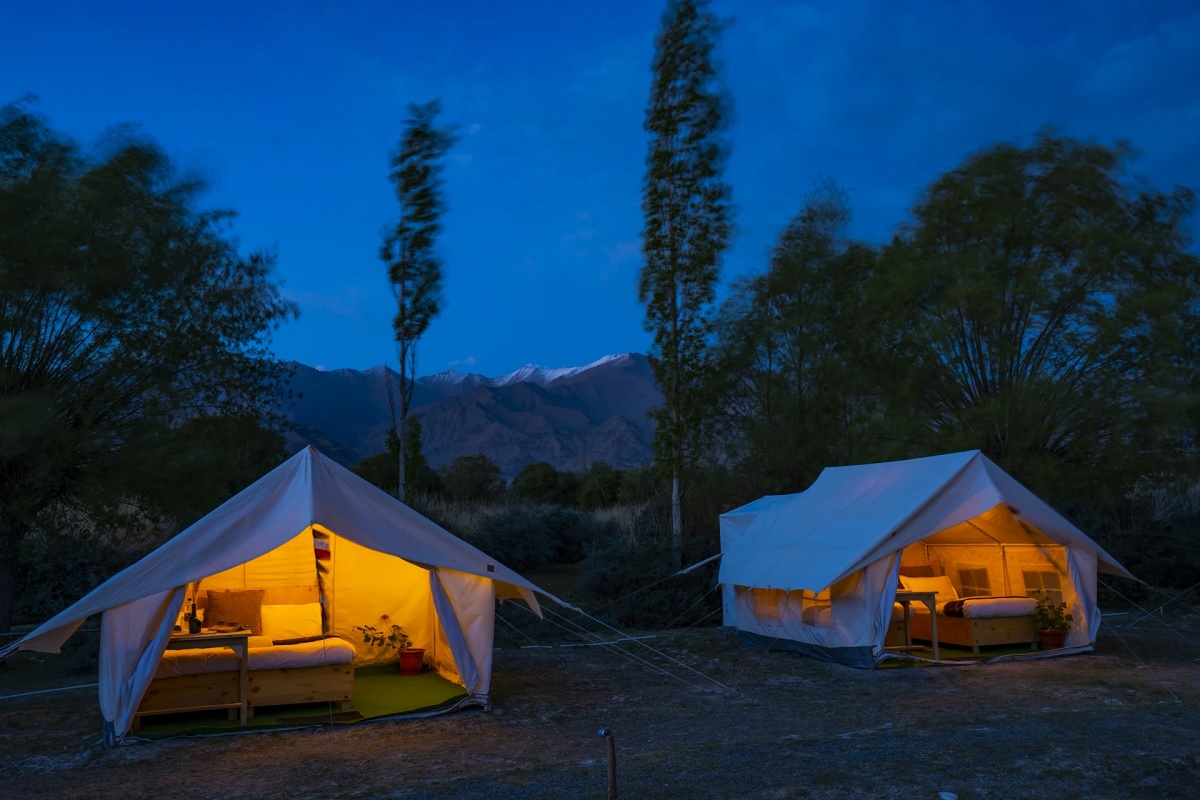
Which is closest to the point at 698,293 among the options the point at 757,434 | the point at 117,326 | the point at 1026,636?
the point at 757,434

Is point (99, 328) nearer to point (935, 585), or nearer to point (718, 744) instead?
point (718, 744)

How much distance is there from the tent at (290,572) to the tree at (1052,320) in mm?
8637

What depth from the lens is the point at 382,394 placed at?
2501 inches

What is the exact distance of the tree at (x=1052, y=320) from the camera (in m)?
13.2

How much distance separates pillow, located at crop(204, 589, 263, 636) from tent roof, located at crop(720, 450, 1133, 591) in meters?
4.98

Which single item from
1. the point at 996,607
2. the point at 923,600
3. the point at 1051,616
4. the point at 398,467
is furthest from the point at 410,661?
the point at 398,467

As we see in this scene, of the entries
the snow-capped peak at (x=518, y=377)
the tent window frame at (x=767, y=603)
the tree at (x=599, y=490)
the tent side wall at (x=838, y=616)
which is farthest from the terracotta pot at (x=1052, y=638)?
the snow-capped peak at (x=518, y=377)

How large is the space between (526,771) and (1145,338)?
1159cm

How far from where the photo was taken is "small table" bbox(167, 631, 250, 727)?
273 inches

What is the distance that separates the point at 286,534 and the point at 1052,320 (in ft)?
37.8

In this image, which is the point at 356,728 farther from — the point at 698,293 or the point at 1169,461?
the point at 1169,461

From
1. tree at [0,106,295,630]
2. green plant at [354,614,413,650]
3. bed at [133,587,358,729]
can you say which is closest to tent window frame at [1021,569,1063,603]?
green plant at [354,614,413,650]

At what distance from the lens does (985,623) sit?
32.5ft

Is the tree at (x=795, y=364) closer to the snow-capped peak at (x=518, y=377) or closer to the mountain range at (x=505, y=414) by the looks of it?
the mountain range at (x=505, y=414)
